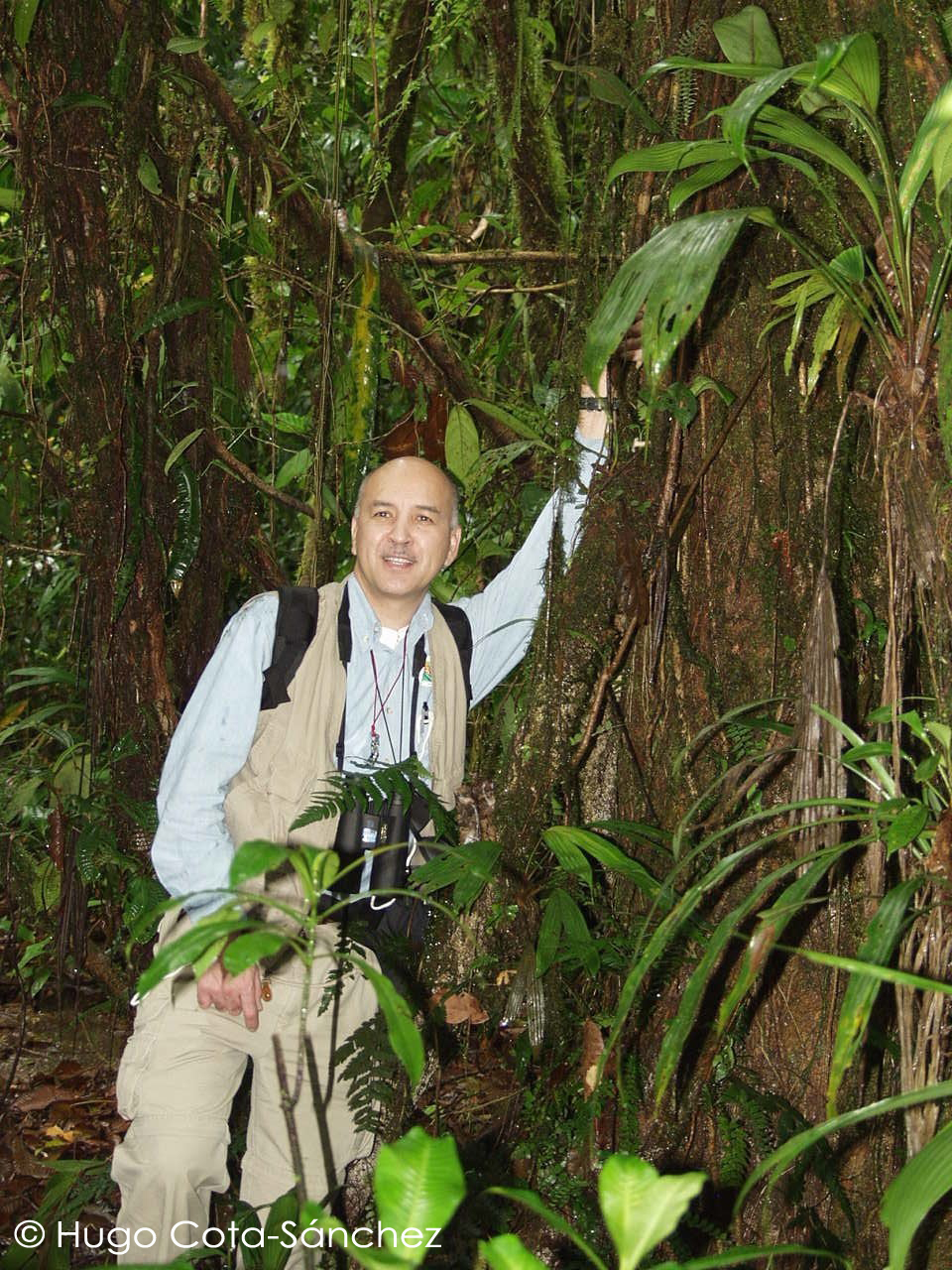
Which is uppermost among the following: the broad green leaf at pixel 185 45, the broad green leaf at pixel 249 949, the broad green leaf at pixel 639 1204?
the broad green leaf at pixel 185 45

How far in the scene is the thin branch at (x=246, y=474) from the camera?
3.39m

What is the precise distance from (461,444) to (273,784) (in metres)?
1.12

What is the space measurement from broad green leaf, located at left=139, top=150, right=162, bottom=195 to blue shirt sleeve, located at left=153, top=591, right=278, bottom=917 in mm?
1545

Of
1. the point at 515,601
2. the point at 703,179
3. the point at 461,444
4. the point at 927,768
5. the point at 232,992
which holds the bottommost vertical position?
the point at 232,992

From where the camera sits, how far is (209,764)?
229cm

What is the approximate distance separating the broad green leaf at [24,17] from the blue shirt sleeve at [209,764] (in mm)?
1745

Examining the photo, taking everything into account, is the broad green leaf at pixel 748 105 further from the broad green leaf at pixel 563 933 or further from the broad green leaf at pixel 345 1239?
the broad green leaf at pixel 563 933

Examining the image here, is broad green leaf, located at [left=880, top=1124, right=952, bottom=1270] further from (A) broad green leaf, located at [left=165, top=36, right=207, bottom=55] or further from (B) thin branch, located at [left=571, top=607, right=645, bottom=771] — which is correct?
(A) broad green leaf, located at [left=165, top=36, right=207, bottom=55]

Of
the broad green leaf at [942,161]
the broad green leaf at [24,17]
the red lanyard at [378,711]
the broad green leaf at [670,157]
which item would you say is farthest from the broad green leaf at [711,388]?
the broad green leaf at [24,17]

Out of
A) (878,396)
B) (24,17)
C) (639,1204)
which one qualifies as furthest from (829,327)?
(24,17)

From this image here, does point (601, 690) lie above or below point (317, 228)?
below

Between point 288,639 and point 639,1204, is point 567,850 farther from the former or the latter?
point 639,1204

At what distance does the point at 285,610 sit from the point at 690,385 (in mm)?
912

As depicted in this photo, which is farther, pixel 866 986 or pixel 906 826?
pixel 906 826
